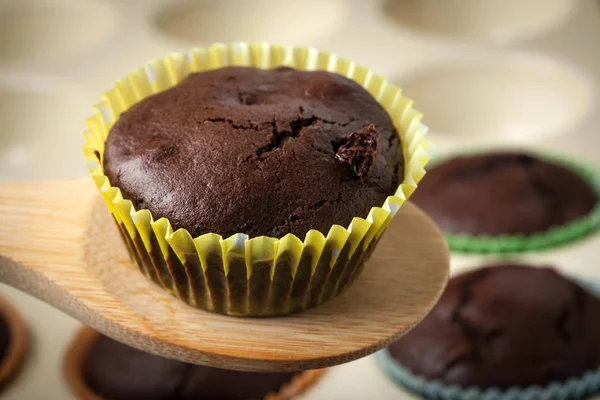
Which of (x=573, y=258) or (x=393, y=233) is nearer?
(x=393, y=233)

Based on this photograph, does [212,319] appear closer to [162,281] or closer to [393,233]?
[162,281]

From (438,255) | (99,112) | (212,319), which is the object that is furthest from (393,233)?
(99,112)

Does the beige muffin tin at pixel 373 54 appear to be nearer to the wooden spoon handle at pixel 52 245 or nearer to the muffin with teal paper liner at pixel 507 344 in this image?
the muffin with teal paper liner at pixel 507 344

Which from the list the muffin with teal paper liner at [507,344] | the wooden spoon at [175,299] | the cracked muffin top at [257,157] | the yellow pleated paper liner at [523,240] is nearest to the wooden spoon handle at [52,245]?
the wooden spoon at [175,299]

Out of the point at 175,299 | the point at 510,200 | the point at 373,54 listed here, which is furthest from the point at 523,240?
the point at 175,299

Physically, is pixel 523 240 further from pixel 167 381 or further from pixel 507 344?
pixel 167 381

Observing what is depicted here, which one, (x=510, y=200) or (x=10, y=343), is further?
(x=510, y=200)

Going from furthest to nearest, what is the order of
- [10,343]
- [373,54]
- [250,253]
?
1. [373,54]
2. [10,343]
3. [250,253]
